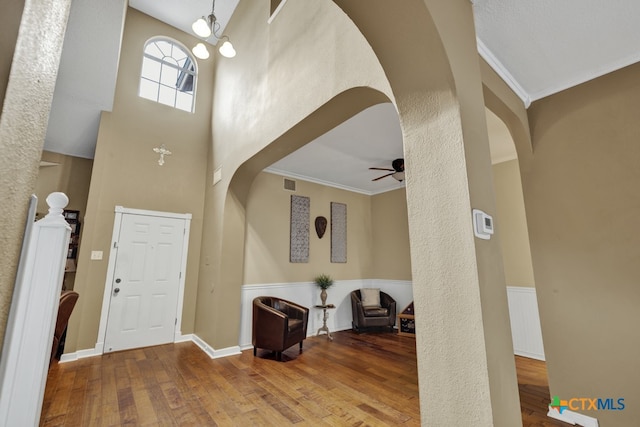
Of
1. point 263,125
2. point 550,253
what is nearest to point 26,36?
point 263,125

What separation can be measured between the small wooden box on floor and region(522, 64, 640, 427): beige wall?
2.65 metres

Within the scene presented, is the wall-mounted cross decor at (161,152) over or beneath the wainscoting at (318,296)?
over

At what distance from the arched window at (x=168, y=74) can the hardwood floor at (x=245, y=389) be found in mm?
4216

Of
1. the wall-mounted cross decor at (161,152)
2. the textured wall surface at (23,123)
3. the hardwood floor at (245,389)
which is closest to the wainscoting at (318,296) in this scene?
the hardwood floor at (245,389)

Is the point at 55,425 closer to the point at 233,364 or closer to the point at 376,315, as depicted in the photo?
the point at 233,364

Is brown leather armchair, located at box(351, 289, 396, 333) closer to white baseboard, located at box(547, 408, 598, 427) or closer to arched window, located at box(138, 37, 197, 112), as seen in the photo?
white baseboard, located at box(547, 408, 598, 427)

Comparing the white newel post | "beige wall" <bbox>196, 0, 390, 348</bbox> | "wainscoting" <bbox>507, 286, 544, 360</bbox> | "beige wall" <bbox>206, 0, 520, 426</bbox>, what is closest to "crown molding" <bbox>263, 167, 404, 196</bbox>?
"beige wall" <bbox>196, 0, 390, 348</bbox>

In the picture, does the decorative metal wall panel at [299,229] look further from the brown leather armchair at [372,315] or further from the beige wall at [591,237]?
the beige wall at [591,237]

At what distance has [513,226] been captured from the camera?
429 centimetres

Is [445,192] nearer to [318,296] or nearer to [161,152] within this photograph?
[318,296]

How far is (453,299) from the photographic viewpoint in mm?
1228

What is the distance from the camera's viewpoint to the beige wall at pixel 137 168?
154 inches

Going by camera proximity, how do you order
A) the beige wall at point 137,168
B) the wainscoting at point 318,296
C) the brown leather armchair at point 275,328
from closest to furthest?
the brown leather armchair at point 275,328, the beige wall at point 137,168, the wainscoting at point 318,296

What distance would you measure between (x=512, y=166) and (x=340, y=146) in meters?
2.74
